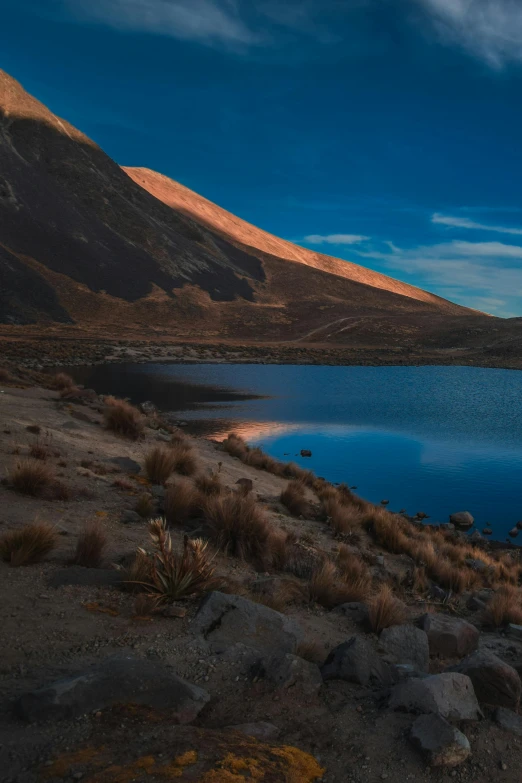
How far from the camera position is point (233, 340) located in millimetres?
86938

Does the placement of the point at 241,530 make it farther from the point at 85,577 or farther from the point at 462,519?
the point at 462,519

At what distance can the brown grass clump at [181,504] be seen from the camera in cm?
888

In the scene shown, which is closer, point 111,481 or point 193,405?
point 111,481

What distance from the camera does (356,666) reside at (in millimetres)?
4656

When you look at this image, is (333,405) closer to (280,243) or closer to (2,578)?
(2,578)

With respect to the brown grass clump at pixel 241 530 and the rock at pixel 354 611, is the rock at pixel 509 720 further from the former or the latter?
the brown grass clump at pixel 241 530

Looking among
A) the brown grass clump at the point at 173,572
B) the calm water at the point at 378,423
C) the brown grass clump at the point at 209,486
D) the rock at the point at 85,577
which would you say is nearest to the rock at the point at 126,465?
the brown grass clump at the point at 209,486

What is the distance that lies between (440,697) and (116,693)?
90.8 inches

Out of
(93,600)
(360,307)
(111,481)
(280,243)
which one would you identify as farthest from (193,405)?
(280,243)

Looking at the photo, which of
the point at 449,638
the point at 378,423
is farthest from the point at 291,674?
the point at 378,423

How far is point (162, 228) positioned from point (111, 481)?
389 feet

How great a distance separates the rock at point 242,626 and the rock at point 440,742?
59.6 inches

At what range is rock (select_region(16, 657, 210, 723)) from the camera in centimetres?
Result: 337

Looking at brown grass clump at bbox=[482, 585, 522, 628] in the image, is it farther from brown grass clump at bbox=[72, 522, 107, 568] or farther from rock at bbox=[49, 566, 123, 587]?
brown grass clump at bbox=[72, 522, 107, 568]
